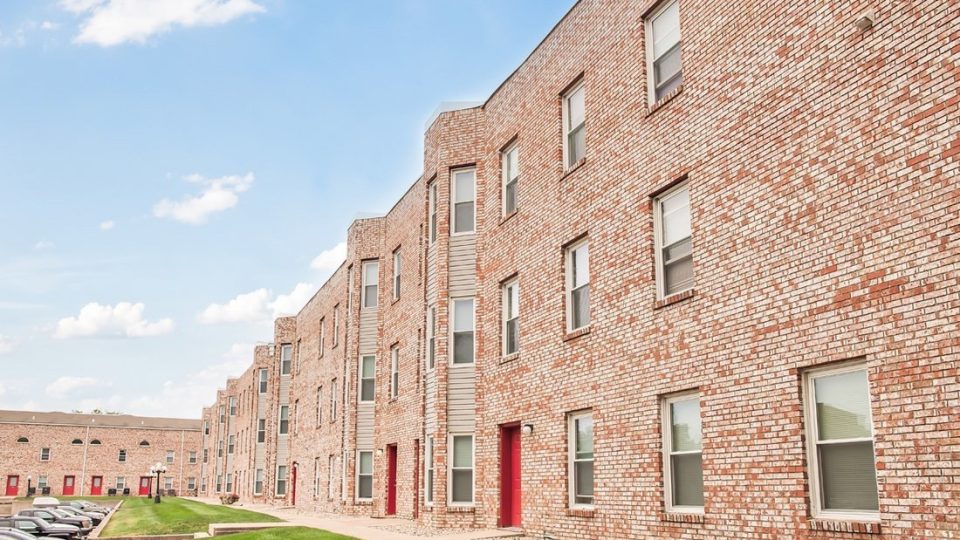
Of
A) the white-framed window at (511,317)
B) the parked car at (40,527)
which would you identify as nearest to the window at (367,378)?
the white-framed window at (511,317)

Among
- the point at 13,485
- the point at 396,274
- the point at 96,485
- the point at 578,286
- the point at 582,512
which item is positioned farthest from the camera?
the point at 96,485

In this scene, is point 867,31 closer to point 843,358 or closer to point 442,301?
point 843,358

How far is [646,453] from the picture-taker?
546 inches

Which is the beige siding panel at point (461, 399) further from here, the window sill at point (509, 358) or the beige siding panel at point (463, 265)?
the window sill at point (509, 358)

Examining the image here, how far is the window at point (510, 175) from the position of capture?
66.4 feet

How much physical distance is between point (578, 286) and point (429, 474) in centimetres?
790

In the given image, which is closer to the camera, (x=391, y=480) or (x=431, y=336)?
(x=431, y=336)

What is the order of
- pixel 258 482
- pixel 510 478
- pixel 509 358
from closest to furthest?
pixel 509 358 < pixel 510 478 < pixel 258 482

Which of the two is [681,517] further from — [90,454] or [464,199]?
[90,454]

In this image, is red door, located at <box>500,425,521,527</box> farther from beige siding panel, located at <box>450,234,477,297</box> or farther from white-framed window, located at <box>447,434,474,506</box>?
beige siding panel, located at <box>450,234,477,297</box>

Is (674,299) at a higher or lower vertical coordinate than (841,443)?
higher

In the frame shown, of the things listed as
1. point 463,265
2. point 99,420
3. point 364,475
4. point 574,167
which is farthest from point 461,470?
point 99,420

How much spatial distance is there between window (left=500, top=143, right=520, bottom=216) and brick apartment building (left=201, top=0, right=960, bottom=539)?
6 cm

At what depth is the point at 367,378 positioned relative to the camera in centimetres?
3162
